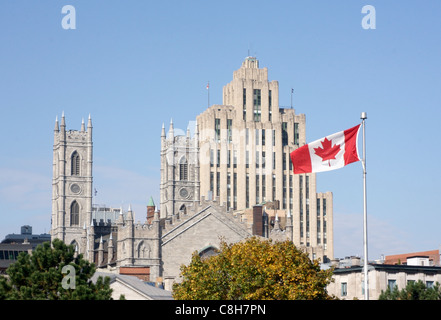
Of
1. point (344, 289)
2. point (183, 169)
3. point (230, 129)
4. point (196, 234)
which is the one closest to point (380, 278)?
point (344, 289)

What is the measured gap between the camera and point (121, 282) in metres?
68.2

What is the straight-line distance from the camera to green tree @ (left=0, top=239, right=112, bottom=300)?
49375 mm

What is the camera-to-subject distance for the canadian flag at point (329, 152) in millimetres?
43000

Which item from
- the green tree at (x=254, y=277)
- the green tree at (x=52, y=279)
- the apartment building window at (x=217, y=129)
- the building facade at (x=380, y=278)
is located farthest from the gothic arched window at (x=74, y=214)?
→ the green tree at (x=52, y=279)

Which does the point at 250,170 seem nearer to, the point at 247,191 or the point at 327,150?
the point at 247,191

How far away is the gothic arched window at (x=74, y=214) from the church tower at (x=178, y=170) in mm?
17439

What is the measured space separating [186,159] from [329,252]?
3523 cm

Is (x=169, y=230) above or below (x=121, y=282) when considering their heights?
above

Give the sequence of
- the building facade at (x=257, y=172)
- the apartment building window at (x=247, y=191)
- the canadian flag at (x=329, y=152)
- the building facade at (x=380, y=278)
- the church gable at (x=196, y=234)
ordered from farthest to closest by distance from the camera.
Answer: the building facade at (x=257, y=172), the apartment building window at (x=247, y=191), the church gable at (x=196, y=234), the building facade at (x=380, y=278), the canadian flag at (x=329, y=152)

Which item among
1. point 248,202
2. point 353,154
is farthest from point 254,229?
point 353,154

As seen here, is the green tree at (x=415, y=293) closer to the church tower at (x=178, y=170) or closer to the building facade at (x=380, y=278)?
the building facade at (x=380, y=278)
